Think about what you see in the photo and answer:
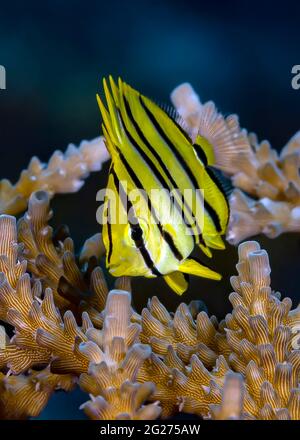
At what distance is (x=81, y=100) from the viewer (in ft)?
14.6

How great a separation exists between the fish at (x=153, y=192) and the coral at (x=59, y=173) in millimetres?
1337

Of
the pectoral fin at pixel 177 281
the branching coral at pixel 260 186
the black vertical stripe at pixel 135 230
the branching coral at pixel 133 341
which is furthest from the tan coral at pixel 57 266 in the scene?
the branching coral at pixel 260 186

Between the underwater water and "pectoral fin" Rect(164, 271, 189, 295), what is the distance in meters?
2.38

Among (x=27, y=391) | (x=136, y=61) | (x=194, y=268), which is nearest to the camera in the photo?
(x=194, y=268)

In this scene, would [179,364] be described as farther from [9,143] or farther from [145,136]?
[9,143]

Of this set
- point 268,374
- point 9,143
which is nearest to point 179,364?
point 268,374

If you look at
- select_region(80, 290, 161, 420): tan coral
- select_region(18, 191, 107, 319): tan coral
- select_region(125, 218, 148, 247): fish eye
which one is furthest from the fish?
select_region(18, 191, 107, 319): tan coral

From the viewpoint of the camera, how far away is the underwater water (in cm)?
419

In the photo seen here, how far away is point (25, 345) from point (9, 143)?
9.01 ft

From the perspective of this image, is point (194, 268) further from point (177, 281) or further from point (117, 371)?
point (117, 371)

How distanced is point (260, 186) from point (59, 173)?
1042 millimetres

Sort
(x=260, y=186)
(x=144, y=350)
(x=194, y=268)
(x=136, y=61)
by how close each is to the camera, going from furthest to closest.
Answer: (x=136, y=61) → (x=260, y=186) → (x=194, y=268) → (x=144, y=350)

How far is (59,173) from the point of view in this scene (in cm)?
257

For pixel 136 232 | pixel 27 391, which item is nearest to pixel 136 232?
pixel 136 232
